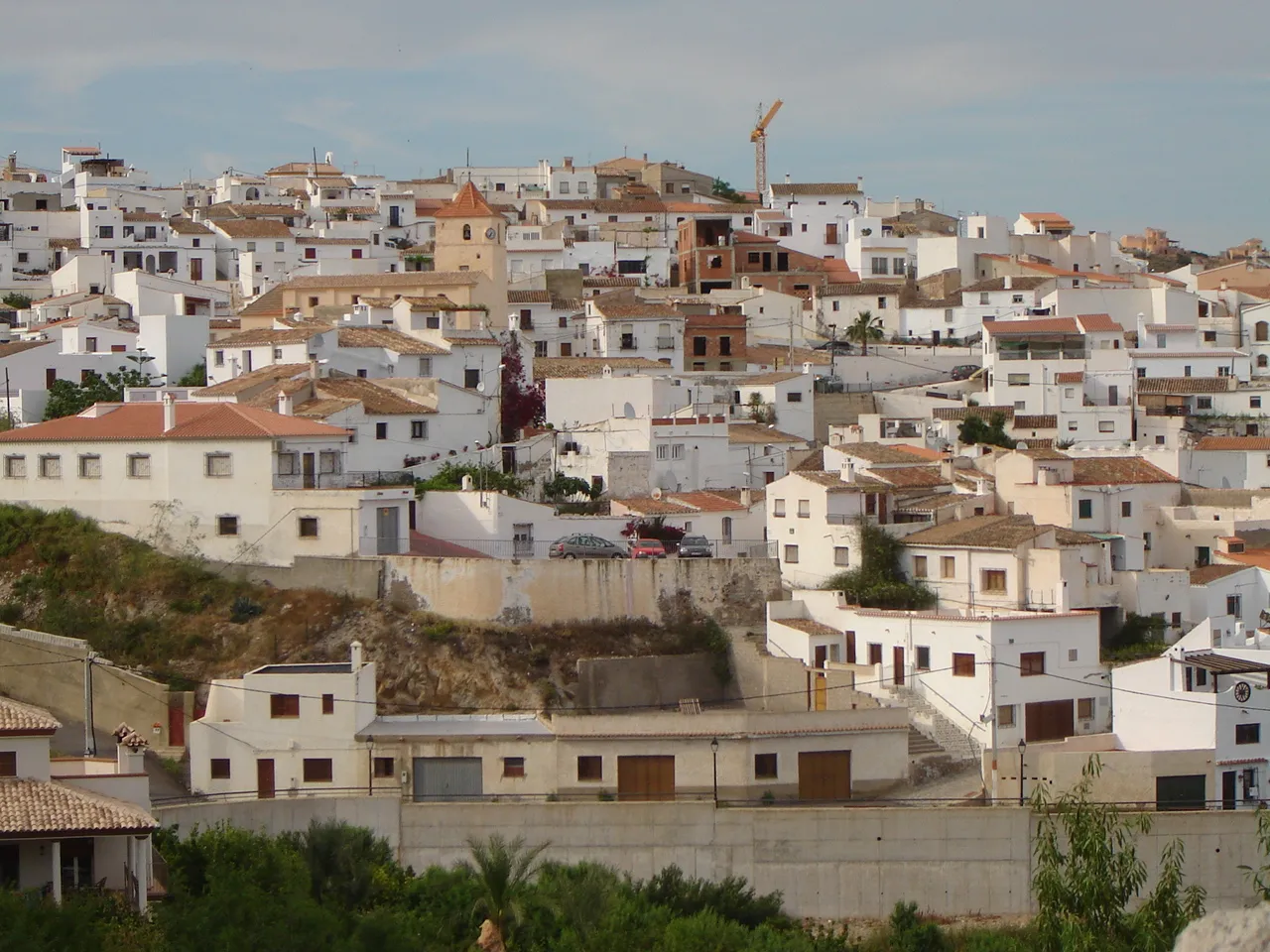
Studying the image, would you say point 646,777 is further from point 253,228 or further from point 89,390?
point 253,228

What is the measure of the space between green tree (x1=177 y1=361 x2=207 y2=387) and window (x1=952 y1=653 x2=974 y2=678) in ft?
79.4

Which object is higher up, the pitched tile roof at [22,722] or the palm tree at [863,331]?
the palm tree at [863,331]

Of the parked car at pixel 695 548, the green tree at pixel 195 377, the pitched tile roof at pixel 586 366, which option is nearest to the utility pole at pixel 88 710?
the parked car at pixel 695 548

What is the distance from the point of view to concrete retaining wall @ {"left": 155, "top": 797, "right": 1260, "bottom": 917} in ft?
109

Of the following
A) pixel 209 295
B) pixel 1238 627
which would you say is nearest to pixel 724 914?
pixel 1238 627

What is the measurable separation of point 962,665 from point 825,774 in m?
3.70

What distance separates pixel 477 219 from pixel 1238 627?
30436 mm

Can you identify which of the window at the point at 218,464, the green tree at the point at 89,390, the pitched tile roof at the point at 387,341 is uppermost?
the pitched tile roof at the point at 387,341

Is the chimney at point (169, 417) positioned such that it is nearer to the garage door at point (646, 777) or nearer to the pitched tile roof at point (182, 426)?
the pitched tile roof at point (182, 426)

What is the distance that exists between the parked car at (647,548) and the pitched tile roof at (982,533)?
484 centimetres

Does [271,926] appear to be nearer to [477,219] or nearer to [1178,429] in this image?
[1178,429]

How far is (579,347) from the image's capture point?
63156 millimetres

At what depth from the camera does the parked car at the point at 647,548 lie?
141ft

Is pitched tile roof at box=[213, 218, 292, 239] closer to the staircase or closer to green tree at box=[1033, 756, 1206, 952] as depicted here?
the staircase
